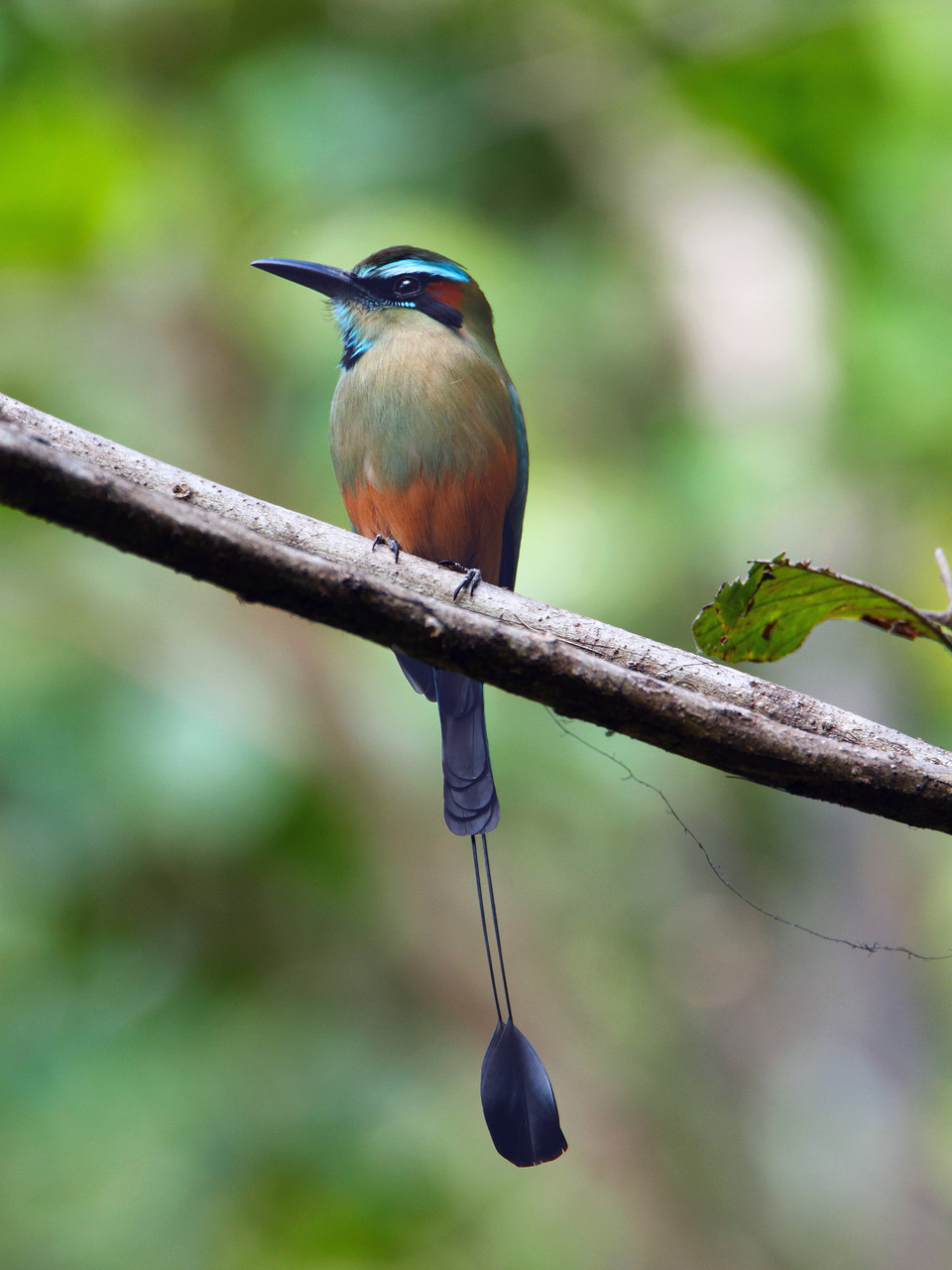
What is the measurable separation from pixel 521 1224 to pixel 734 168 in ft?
16.9

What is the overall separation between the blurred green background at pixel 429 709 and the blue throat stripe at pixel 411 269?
1.75 metres

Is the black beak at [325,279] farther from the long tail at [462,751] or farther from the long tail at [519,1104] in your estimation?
the long tail at [519,1104]

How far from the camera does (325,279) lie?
247 cm

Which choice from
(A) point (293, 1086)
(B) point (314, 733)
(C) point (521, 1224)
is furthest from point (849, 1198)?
(B) point (314, 733)

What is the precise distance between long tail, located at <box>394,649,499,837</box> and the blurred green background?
1939 mm

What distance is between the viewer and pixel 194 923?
5.04m

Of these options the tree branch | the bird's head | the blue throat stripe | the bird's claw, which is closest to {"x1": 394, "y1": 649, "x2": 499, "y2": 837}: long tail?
the bird's claw

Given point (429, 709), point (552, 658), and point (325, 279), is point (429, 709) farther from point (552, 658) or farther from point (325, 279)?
point (552, 658)

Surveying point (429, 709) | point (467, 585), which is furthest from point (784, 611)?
point (429, 709)

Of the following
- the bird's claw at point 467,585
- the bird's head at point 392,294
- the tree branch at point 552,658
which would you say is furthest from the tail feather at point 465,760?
the bird's head at point 392,294

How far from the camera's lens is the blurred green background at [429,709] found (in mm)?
4512

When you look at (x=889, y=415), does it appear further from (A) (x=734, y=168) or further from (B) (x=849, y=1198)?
(B) (x=849, y=1198)

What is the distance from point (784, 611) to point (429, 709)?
2.80 m

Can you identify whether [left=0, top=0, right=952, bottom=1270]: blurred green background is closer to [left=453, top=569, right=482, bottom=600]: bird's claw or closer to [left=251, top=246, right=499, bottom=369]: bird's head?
[left=251, top=246, right=499, bottom=369]: bird's head
